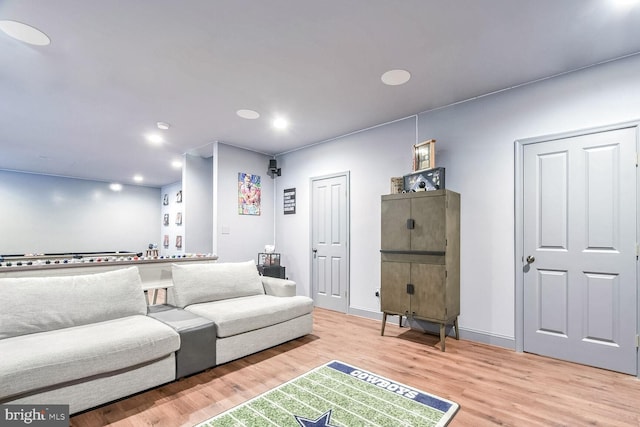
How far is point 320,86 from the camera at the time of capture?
3025 millimetres

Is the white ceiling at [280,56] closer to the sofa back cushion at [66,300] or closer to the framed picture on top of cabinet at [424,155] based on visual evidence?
the framed picture on top of cabinet at [424,155]

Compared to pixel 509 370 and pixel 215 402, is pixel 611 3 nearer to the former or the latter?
pixel 509 370

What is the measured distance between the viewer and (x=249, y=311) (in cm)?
279

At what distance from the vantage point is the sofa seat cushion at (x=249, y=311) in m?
2.61

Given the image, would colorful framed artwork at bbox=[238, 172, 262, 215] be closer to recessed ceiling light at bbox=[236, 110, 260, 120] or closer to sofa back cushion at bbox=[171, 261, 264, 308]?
recessed ceiling light at bbox=[236, 110, 260, 120]

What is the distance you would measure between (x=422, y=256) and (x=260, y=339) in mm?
1812

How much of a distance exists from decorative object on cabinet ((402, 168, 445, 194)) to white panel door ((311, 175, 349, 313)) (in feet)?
3.80

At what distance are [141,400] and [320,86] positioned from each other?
2.99 meters

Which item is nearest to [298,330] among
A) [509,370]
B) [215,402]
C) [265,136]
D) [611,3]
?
[215,402]

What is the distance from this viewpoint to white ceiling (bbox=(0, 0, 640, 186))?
199 centimetres

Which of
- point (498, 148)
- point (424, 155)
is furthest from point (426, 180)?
point (498, 148)

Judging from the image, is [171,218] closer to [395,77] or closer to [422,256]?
[422,256]

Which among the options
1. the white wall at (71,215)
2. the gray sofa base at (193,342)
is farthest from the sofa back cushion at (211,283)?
the white wall at (71,215)

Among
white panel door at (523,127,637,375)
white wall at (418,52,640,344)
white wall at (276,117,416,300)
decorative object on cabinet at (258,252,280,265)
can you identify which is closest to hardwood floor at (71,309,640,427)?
white panel door at (523,127,637,375)
